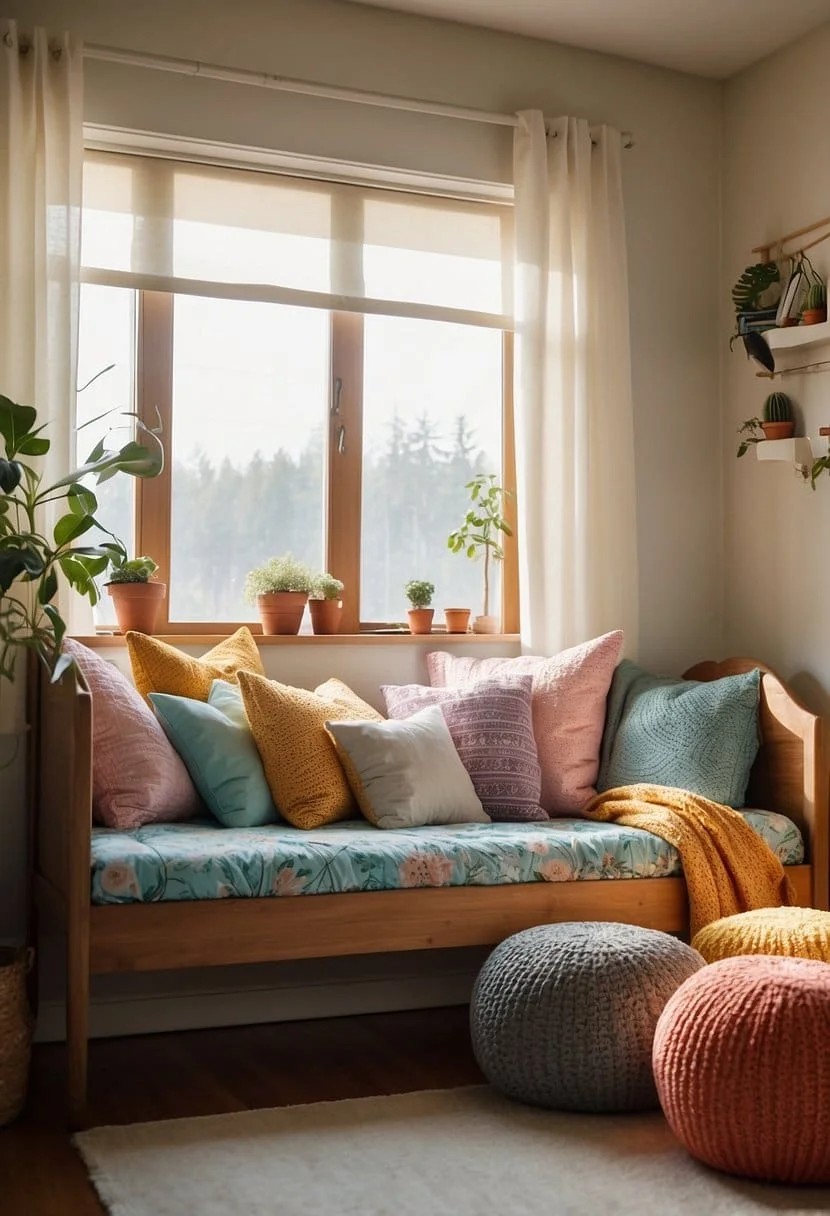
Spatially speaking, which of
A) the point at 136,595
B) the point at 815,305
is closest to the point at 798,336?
the point at 815,305

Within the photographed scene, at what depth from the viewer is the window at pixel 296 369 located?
3.50 meters

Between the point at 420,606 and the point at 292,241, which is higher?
the point at 292,241

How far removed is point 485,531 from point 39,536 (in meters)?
1.36

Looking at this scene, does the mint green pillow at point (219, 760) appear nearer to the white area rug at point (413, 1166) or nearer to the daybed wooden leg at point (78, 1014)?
the daybed wooden leg at point (78, 1014)

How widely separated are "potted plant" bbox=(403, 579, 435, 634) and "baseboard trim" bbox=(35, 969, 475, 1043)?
96 cm

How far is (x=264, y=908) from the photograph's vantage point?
2.66m

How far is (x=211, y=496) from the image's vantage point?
361 centimetres

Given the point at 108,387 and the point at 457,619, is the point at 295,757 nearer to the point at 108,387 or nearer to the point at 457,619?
the point at 457,619

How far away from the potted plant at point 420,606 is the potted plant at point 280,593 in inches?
12.9

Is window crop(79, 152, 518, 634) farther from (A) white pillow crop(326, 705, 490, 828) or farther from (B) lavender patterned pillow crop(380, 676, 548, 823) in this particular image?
(A) white pillow crop(326, 705, 490, 828)

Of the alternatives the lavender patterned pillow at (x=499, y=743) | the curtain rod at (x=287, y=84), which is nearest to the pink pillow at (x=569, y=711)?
the lavender patterned pillow at (x=499, y=743)

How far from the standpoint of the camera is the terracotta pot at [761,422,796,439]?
3.71 meters

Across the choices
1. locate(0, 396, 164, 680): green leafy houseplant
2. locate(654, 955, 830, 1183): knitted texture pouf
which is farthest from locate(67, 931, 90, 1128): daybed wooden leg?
locate(654, 955, 830, 1183): knitted texture pouf

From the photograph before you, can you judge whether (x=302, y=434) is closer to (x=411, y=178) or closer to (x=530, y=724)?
(x=411, y=178)
